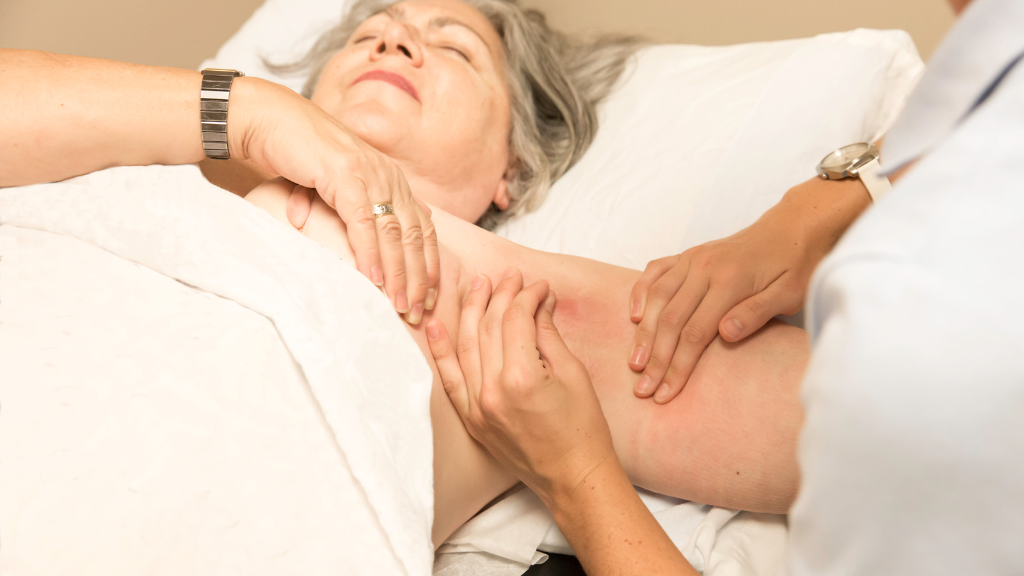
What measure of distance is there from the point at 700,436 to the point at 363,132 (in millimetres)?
807

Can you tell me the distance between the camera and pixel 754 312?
951 mm

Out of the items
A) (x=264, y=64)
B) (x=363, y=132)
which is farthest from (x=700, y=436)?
(x=264, y=64)

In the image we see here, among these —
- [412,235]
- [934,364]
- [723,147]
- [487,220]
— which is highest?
[934,364]

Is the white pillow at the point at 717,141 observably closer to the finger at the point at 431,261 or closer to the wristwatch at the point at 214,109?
the finger at the point at 431,261

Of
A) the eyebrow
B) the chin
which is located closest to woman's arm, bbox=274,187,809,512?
the chin

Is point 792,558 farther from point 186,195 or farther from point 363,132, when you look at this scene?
point 363,132

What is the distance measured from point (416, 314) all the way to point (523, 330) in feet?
0.53

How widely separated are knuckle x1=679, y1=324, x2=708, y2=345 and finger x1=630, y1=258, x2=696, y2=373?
5 cm

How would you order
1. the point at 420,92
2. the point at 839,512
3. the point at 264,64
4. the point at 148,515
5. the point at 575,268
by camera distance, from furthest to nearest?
the point at 264,64 → the point at 420,92 → the point at 575,268 → the point at 148,515 → the point at 839,512

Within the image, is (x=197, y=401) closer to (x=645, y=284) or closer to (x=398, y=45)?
(x=645, y=284)

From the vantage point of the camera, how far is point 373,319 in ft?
2.67

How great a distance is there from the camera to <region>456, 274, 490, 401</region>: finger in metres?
0.89

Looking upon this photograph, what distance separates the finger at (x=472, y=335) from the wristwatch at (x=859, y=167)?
0.66m

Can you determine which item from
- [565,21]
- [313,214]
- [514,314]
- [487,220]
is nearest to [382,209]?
[313,214]
